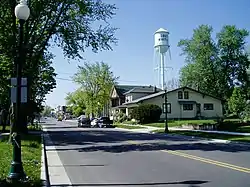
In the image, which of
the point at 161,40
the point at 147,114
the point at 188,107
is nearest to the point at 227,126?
the point at 147,114

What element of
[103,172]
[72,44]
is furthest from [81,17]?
[103,172]

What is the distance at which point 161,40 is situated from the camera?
240 ft

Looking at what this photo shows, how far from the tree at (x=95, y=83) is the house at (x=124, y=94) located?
2.36 m

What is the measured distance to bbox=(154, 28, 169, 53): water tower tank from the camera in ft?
239

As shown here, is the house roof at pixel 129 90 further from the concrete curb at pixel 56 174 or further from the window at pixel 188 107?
the concrete curb at pixel 56 174

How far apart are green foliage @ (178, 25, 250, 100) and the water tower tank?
555 cm

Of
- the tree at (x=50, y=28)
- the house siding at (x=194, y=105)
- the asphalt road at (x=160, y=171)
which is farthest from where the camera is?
the house siding at (x=194, y=105)

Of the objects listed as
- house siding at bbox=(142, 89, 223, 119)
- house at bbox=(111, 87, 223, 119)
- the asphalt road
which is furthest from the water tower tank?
the asphalt road

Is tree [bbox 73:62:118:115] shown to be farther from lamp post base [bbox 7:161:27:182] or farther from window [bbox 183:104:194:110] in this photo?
lamp post base [bbox 7:161:27:182]

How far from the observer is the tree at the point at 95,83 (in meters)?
81.8

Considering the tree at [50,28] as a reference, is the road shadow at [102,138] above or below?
below

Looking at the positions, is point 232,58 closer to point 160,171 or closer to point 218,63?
point 218,63

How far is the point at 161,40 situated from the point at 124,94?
561 inches

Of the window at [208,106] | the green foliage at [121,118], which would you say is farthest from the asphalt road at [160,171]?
the window at [208,106]
